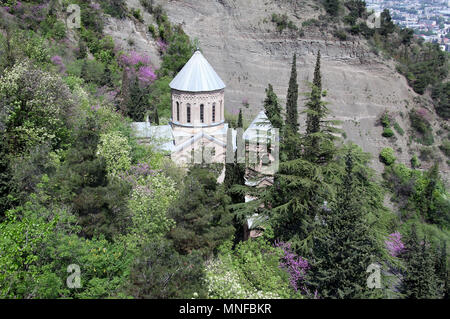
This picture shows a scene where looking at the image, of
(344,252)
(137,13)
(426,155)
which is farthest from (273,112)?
(137,13)

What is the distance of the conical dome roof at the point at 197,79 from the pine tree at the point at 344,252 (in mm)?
12913

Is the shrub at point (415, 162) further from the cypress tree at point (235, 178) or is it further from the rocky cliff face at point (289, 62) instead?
the cypress tree at point (235, 178)

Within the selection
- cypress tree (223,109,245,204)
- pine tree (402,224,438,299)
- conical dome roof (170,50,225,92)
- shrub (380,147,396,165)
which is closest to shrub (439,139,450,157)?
shrub (380,147,396,165)

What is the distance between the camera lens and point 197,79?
24.3m

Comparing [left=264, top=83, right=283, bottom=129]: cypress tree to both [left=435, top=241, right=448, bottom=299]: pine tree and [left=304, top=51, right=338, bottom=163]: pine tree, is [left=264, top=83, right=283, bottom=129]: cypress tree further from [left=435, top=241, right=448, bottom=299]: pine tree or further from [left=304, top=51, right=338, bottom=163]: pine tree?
[left=435, top=241, right=448, bottom=299]: pine tree

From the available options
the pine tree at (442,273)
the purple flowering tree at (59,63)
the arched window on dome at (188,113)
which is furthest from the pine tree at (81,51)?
the pine tree at (442,273)

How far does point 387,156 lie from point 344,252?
1186 inches

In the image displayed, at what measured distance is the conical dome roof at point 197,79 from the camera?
24.2 m

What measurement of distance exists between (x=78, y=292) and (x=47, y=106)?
9732 millimetres

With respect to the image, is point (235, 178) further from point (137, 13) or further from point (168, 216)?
point (137, 13)

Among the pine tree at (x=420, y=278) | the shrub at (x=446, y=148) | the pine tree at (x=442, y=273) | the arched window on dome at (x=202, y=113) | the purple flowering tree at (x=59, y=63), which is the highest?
the purple flowering tree at (x=59, y=63)

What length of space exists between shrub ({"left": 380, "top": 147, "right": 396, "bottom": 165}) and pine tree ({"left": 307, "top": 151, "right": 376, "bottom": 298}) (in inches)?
1140
